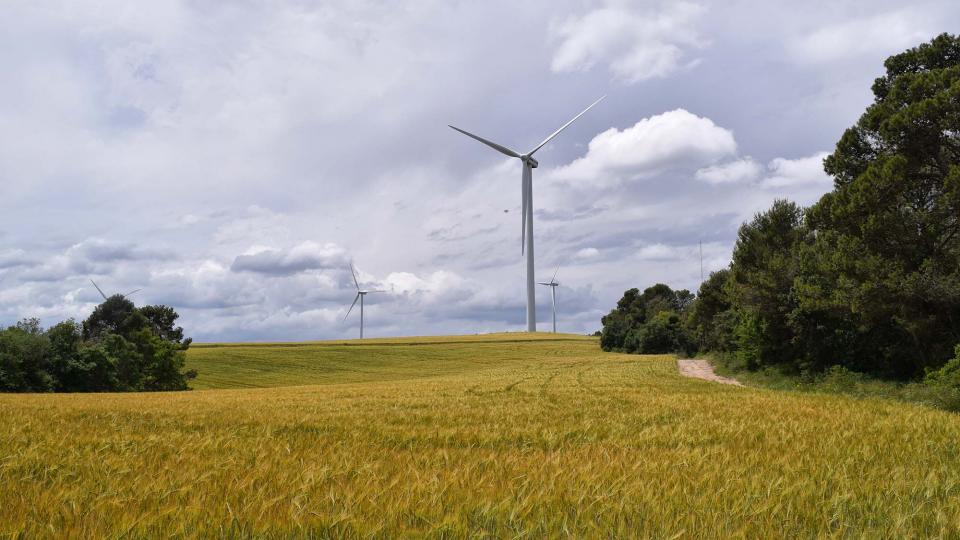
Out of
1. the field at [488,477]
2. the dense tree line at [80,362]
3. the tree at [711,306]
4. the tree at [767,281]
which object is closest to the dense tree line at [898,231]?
the tree at [767,281]

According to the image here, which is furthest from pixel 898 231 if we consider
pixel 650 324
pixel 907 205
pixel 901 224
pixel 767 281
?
pixel 650 324

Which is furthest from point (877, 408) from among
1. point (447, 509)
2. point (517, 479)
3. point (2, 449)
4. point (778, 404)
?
point (2, 449)

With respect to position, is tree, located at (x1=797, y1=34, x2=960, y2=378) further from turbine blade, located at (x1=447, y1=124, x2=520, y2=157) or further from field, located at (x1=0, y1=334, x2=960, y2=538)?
turbine blade, located at (x1=447, y1=124, x2=520, y2=157)

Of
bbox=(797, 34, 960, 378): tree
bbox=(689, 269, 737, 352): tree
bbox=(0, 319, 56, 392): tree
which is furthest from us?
bbox=(689, 269, 737, 352): tree

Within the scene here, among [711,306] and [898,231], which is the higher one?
[898,231]

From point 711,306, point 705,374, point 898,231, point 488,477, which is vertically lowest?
point 705,374

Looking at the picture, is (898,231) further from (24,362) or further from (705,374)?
(24,362)

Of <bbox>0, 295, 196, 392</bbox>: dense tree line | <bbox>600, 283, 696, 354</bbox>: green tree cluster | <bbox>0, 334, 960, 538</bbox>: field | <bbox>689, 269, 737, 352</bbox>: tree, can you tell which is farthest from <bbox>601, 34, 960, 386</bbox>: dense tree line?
<bbox>0, 295, 196, 392</bbox>: dense tree line

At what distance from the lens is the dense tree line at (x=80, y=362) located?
59.8 metres

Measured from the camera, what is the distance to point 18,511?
5.42m

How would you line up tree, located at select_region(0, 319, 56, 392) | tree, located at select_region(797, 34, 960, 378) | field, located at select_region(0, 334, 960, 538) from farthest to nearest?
tree, located at select_region(0, 319, 56, 392)
tree, located at select_region(797, 34, 960, 378)
field, located at select_region(0, 334, 960, 538)

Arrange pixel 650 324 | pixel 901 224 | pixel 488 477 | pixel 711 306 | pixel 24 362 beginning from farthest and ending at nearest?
1. pixel 650 324
2. pixel 711 306
3. pixel 24 362
4. pixel 901 224
5. pixel 488 477

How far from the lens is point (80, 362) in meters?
64.2

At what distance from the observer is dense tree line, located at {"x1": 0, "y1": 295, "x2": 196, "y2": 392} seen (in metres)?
59.8
